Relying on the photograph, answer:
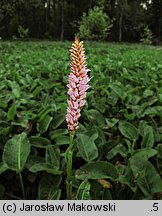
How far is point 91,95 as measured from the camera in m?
2.90

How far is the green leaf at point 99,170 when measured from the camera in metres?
1.59

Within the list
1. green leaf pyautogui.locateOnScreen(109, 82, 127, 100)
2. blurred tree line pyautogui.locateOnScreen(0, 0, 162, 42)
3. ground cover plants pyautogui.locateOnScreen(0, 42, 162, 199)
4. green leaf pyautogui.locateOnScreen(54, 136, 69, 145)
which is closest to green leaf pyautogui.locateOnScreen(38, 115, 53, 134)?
ground cover plants pyautogui.locateOnScreen(0, 42, 162, 199)

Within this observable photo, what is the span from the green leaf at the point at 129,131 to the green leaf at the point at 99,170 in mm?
429

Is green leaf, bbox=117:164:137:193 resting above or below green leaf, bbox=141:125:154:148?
below

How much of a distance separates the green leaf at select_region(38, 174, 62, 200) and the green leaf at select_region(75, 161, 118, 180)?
0.15 m

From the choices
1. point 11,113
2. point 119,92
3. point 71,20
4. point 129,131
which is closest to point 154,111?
point 129,131

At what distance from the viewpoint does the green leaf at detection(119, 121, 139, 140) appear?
201 cm

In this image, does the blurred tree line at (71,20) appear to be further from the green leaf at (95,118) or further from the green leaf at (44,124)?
the green leaf at (44,124)

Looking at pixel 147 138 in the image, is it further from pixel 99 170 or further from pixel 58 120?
pixel 58 120

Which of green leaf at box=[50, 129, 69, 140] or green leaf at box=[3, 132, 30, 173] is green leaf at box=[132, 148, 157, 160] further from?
green leaf at box=[3, 132, 30, 173]

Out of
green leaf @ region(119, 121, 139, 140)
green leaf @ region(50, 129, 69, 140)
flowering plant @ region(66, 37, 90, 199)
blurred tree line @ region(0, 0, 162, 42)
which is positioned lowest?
green leaf @ region(50, 129, 69, 140)

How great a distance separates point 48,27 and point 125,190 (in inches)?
1577

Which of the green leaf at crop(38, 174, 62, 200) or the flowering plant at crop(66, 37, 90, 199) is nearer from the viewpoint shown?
the flowering plant at crop(66, 37, 90, 199)
